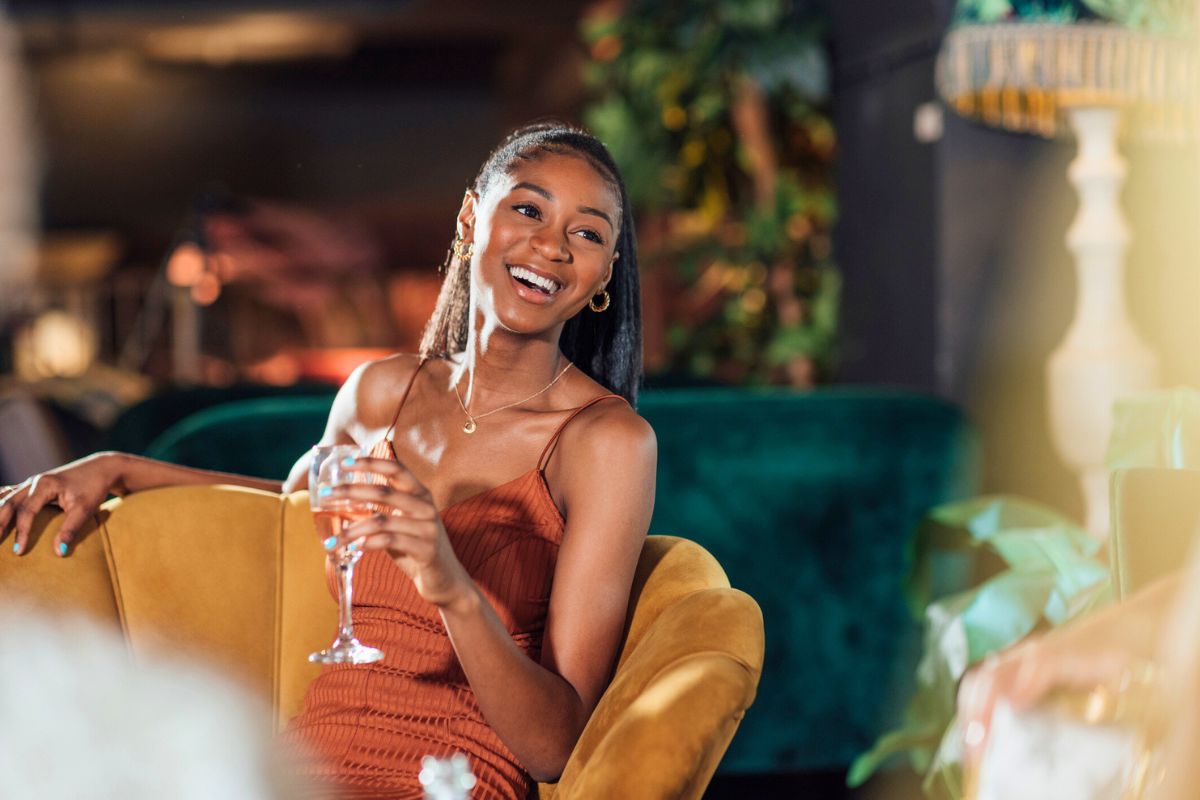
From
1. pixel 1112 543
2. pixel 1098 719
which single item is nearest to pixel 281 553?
pixel 1112 543

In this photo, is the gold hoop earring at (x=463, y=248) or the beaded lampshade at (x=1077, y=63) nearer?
the gold hoop earring at (x=463, y=248)

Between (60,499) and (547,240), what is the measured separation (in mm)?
733

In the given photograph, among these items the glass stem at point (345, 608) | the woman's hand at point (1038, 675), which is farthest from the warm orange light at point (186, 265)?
the woman's hand at point (1038, 675)

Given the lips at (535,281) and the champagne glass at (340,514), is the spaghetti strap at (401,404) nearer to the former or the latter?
the lips at (535,281)

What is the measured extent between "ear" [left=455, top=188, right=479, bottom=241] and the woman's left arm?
33 cm

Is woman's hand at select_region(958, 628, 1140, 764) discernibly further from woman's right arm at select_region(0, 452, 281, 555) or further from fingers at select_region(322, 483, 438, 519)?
woman's right arm at select_region(0, 452, 281, 555)

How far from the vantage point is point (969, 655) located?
240 cm

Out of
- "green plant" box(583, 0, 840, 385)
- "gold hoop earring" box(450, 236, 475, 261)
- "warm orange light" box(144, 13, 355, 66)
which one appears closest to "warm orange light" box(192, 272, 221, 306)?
"warm orange light" box(144, 13, 355, 66)

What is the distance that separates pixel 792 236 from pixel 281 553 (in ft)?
10.6

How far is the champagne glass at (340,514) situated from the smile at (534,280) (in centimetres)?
39

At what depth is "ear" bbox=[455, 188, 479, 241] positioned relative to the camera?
192 centimetres

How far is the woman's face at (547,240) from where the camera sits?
1.75 meters

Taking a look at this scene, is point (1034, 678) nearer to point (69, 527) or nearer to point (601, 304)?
point (601, 304)

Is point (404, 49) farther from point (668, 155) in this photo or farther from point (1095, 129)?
point (1095, 129)
